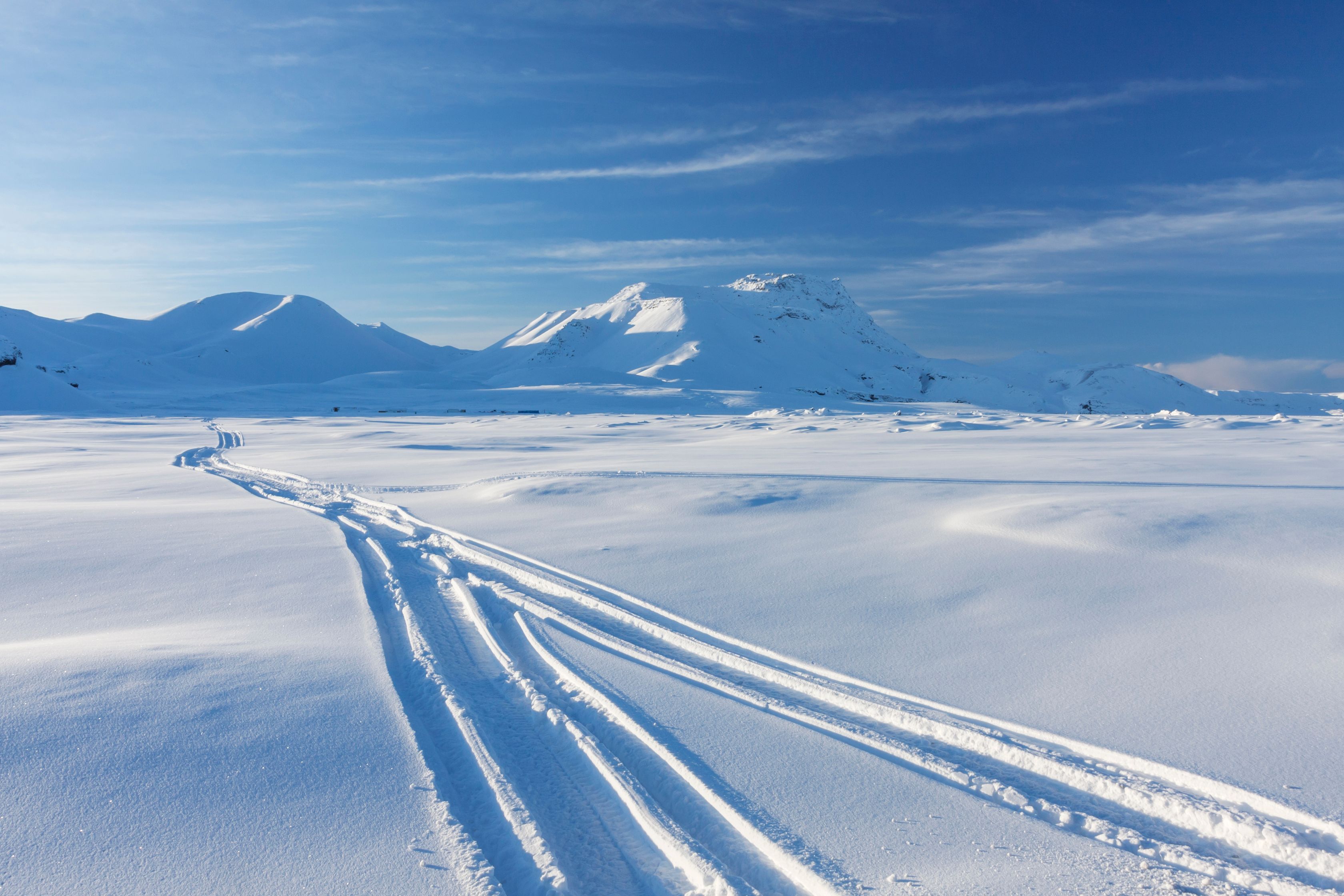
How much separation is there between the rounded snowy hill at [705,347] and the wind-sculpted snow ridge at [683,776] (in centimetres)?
7454

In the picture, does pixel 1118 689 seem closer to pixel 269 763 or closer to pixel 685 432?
pixel 269 763

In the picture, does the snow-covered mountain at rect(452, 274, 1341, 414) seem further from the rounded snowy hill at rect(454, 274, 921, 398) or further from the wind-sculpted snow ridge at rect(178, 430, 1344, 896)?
the wind-sculpted snow ridge at rect(178, 430, 1344, 896)

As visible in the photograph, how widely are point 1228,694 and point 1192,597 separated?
1445 millimetres

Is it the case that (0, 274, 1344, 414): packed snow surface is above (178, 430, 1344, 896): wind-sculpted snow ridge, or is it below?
above

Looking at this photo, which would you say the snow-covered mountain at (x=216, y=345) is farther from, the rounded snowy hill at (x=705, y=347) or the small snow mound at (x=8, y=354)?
the rounded snowy hill at (x=705, y=347)

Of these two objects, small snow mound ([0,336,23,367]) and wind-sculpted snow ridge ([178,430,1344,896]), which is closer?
wind-sculpted snow ridge ([178,430,1344,896])

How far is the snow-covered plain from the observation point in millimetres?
2477

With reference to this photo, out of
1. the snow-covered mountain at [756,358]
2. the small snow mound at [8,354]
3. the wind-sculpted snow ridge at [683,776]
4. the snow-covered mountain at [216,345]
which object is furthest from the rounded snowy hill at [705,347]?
the wind-sculpted snow ridge at [683,776]

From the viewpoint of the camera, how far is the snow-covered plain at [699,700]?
2.48 m

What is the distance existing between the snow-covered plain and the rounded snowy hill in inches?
2853

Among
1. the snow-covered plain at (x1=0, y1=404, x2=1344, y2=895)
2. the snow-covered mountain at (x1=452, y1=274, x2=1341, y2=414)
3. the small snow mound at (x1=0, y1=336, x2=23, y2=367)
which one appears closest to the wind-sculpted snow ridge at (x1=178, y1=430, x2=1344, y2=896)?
the snow-covered plain at (x1=0, y1=404, x2=1344, y2=895)

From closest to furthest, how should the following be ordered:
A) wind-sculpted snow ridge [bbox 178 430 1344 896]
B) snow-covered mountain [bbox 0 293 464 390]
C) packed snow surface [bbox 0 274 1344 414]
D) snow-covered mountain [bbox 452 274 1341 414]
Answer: wind-sculpted snow ridge [bbox 178 430 1344 896] < packed snow surface [bbox 0 274 1344 414] < snow-covered mountain [bbox 0 293 464 390] < snow-covered mountain [bbox 452 274 1341 414]

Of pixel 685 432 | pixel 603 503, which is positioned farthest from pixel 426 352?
pixel 603 503

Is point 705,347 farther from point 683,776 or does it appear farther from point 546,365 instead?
point 683,776
